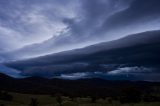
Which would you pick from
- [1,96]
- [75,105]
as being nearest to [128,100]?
[75,105]

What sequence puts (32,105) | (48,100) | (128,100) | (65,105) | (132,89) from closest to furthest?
1. (65,105)
2. (32,105)
3. (128,100)
4. (132,89)
5. (48,100)

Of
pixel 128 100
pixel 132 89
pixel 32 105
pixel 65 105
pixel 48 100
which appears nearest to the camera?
pixel 65 105

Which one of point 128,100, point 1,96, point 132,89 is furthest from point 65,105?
point 1,96

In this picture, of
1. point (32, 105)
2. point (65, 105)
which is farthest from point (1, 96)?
point (65, 105)

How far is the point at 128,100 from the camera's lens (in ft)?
453

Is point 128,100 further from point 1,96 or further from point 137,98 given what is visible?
point 1,96

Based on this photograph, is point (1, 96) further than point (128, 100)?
Yes

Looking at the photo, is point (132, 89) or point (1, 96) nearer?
point (132, 89)

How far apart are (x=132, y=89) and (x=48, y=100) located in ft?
167

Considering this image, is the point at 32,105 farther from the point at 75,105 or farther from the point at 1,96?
the point at 1,96

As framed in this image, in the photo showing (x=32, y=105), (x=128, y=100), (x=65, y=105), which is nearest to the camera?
(x=65, y=105)

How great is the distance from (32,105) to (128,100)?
48699 mm

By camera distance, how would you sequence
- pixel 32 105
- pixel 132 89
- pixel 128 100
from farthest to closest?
1. pixel 132 89
2. pixel 128 100
3. pixel 32 105

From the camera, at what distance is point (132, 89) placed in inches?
5886
